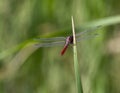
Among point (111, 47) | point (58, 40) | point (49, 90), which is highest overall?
point (58, 40)

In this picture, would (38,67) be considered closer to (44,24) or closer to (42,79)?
(42,79)

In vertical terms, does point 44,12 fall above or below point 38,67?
above

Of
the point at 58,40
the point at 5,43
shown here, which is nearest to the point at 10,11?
the point at 5,43

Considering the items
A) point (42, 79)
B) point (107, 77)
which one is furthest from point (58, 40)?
point (42, 79)

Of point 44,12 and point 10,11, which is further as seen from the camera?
point 10,11

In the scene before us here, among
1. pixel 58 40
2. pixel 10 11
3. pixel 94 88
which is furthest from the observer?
pixel 10 11

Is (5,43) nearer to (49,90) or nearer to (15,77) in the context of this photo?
(15,77)

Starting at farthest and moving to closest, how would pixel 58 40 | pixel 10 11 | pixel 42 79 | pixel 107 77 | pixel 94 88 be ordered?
1. pixel 10 11
2. pixel 42 79
3. pixel 107 77
4. pixel 94 88
5. pixel 58 40
